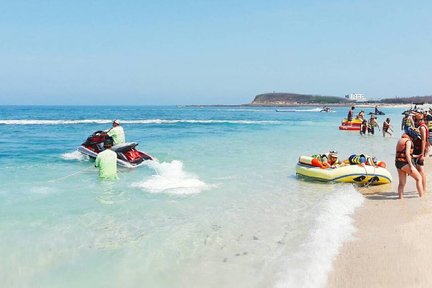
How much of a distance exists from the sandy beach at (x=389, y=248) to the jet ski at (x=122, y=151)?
6.46 metres

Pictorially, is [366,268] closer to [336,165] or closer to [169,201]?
[169,201]

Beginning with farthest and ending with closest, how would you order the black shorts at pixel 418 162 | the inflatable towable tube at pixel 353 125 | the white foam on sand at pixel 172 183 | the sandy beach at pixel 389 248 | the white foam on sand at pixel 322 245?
the inflatable towable tube at pixel 353 125
the white foam on sand at pixel 172 183
the black shorts at pixel 418 162
the white foam on sand at pixel 322 245
the sandy beach at pixel 389 248

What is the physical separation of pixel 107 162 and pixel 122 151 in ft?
8.42

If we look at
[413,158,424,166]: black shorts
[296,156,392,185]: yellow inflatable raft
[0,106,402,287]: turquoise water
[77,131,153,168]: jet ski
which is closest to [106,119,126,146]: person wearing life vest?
[77,131,153,168]: jet ski

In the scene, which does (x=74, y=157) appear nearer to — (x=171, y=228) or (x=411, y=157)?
(x=171, y=228)

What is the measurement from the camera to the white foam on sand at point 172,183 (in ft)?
28.6

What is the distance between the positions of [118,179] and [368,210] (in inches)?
224

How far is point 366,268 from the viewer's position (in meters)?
4.60

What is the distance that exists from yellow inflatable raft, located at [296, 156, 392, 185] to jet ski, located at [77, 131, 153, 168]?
4.81 meters

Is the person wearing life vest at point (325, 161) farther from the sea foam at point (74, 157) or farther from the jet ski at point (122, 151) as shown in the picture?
the sea foam at point (74, 157)

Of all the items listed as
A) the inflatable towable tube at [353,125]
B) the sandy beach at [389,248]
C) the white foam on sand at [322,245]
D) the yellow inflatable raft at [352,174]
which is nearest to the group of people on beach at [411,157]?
the sandy beach at [389,248]

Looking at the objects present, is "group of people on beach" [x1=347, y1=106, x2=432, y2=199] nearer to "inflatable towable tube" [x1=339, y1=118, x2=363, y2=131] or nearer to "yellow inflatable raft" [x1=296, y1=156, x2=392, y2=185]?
"yellow inflatable raft" [x1=296, y1=156, x2=392, y2=185]

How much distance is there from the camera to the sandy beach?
14.2 ft

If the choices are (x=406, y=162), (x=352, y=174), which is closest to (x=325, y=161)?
(x=352, y=174)
